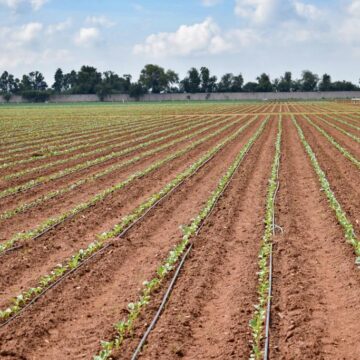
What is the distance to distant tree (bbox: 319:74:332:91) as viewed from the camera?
19020cm

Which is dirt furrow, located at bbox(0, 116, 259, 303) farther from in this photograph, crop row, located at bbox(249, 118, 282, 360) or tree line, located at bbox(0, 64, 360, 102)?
tree line, located at bbox(0, 64, 360, 102)

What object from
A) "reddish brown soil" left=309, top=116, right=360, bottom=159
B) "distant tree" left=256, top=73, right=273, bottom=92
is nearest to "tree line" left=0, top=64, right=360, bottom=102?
"distant tree" left=256, top=73, right=273, bottom=92

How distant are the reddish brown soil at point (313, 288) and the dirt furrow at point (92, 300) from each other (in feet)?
7.60

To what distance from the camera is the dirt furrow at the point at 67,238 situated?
10031mm

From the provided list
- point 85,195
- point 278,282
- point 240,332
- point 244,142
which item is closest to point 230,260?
point 278,282

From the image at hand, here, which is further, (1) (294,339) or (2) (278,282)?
(2) (278,282)

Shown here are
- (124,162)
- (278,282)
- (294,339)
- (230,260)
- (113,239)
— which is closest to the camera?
(294,339)

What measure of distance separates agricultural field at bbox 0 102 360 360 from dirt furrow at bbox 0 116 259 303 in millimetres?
Result: 43

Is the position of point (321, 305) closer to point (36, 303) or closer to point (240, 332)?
point (240, 332)

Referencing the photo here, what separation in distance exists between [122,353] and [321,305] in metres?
3.26

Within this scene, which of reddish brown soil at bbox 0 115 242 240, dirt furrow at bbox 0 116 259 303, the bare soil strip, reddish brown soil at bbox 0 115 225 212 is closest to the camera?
the bare soil strip

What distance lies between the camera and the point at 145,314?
27.1 ft

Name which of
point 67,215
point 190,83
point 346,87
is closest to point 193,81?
point 190,83

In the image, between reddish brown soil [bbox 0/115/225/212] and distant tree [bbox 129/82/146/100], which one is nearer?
reddish brown soil [bbox 0/115/225/212]
